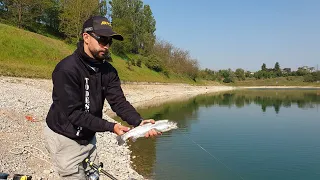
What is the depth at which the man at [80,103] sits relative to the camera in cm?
380

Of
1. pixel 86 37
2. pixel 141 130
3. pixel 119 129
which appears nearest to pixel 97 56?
pixel 86 37

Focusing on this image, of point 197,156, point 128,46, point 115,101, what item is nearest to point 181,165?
point 197,156

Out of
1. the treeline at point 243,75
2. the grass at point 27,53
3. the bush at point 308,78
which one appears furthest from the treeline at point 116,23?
the bush at point 308,78

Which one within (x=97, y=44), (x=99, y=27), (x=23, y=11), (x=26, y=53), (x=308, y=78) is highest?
(x=23, y=11)

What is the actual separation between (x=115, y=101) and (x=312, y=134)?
73.2ft

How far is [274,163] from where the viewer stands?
1513 cm

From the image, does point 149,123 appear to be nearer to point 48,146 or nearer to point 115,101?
point 115,101

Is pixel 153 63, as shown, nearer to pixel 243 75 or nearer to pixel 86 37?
pixel 86 37

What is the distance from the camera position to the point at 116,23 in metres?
90.2

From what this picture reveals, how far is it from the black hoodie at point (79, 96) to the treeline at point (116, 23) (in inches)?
1759

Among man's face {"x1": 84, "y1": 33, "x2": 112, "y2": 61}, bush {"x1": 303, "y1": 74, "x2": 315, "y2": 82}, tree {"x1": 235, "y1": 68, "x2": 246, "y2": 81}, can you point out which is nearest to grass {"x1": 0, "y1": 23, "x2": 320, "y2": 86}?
man's face {"x1": 84, "y1": 33, "x2": 112, "y2": 61}

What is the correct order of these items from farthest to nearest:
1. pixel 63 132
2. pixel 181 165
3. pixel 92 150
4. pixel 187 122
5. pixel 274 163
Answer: pixel 187 122 < pixel 274 163 < pixel 181 165 < pixel 92 150 < pixel 63 132

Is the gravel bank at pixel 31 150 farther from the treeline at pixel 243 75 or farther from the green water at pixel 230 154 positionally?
the treeline at pixel 243 75

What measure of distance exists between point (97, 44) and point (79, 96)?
70 cm
